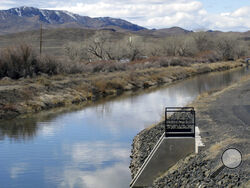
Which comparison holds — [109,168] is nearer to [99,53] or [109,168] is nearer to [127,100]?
[127,100]

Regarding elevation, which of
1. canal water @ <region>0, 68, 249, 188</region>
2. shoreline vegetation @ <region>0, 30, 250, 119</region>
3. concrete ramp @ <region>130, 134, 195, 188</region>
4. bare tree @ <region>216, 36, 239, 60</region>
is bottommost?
canal water @ <region>0, 68, 249, 188</region>

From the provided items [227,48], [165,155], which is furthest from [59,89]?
[227,48]

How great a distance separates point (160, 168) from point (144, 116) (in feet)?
45.0

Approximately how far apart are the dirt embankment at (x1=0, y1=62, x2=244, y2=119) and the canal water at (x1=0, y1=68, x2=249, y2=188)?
270cm

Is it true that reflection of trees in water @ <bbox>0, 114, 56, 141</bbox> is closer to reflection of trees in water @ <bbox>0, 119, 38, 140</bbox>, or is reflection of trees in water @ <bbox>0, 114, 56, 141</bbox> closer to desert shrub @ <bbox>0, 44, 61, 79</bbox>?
reflection of trees in water @ <bbox>0, 119, 38, 140</bbox>

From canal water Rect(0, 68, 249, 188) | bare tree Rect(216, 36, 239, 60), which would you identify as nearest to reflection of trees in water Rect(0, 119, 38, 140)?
canal water Rect(0, 68, 249, 188)

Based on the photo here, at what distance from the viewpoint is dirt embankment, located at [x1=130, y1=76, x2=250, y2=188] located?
10.5 metres

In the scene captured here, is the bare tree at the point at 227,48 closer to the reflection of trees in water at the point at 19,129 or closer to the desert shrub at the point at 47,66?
the desert shrub at the point at 47,66

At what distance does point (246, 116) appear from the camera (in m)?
20.3

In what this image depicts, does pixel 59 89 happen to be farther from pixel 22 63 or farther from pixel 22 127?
pixel 22 127

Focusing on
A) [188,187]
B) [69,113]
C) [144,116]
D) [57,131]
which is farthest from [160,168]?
[69,113]

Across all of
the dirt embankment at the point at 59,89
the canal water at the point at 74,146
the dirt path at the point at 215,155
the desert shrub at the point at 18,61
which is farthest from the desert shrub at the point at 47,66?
the dirt path at the point at 215,155

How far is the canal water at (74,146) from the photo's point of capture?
15336 millimetres

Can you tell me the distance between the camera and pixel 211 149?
13094 mm
